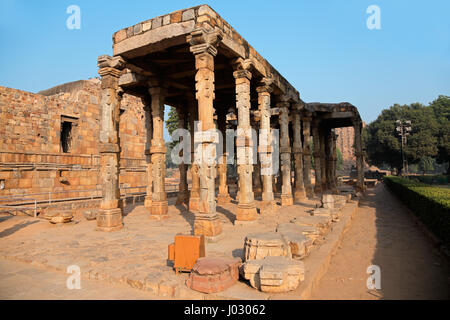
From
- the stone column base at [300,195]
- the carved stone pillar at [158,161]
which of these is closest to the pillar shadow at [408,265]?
the stone column base at [300,195]

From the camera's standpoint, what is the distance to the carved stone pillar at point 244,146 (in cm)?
816

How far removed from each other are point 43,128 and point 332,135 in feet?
73.3

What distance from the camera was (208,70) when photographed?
21.7ft

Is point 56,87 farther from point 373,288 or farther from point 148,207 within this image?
point 373,288

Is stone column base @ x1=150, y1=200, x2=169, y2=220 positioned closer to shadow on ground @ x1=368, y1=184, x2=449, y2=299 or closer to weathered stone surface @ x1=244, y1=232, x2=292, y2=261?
weathered stone surface @ x1=244, y1=232, x2=292, y2=261

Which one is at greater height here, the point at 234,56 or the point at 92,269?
the point at 234,56

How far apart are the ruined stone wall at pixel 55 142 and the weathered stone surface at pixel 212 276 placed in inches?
496

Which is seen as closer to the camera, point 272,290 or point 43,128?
point 272,290

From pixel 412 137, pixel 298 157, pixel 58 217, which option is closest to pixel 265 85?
pixel 298 157

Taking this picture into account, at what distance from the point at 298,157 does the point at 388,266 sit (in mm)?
9418

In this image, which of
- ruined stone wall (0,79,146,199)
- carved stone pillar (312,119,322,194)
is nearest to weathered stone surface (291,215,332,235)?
carved stone pillar (312,119,322,194)

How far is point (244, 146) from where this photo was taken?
8484mm
